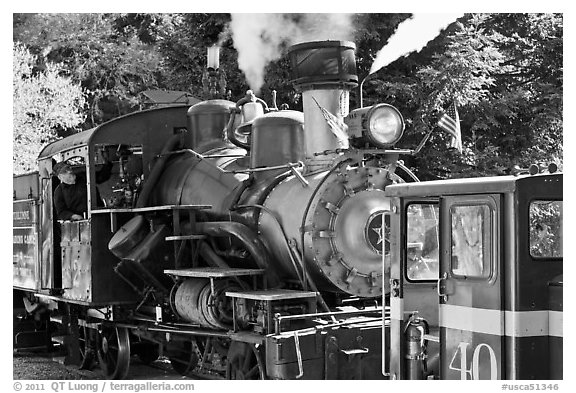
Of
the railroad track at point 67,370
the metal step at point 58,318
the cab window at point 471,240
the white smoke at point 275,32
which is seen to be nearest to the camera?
the cab window at point 471,240

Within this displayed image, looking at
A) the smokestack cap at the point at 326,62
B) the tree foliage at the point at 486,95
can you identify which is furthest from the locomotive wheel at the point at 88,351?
the tree foliage at the point at 486,95

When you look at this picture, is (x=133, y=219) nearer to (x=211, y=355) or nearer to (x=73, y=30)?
(x=211, y=355)

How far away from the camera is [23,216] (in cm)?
1254

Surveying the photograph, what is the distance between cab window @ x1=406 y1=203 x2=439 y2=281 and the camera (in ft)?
22.1

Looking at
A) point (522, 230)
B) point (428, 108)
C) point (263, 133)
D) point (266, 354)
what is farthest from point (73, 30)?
point (522, 230)

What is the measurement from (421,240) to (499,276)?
109cm

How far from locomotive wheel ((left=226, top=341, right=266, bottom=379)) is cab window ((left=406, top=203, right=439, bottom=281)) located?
1874mm

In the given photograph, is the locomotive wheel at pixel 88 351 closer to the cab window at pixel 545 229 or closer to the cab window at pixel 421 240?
the cab window at pixel 421 240

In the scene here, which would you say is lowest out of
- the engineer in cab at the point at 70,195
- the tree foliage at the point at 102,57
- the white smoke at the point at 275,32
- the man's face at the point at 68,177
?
the engineer in cab at the point at 70,195

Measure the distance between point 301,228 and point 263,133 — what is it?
1.33m

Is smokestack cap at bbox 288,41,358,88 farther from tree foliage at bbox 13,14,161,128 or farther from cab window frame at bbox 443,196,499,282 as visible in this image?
tree foliage at bbox 13,14,161,128

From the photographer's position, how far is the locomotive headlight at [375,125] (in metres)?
8.17

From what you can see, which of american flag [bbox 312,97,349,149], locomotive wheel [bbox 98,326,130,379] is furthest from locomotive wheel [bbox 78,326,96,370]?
american flag [bbox 312,97,349,149]

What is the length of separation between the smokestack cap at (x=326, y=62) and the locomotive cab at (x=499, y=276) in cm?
229
